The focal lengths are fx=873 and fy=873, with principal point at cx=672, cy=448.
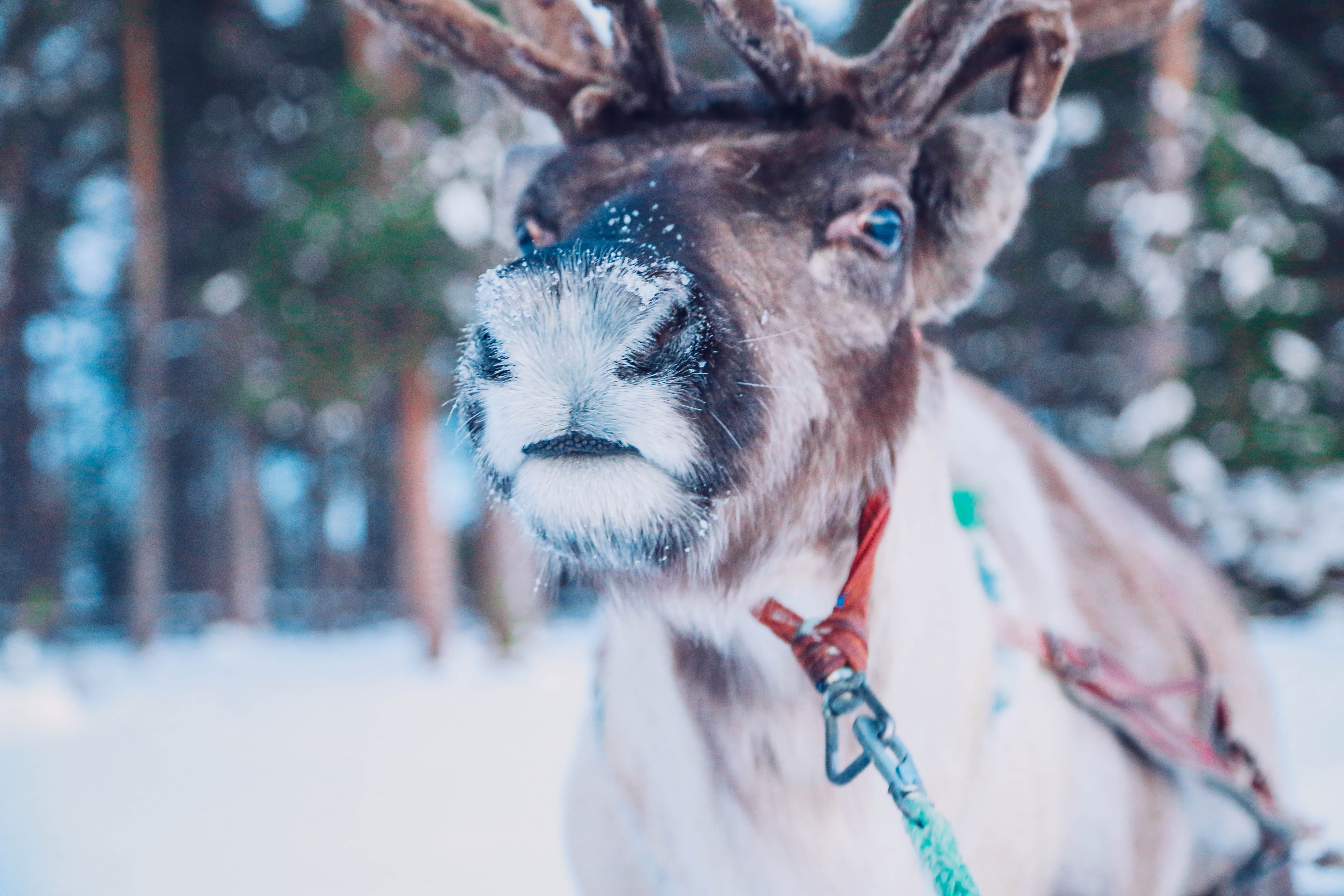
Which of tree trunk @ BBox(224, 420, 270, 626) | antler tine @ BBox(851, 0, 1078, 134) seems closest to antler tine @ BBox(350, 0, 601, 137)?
antler tine @ BBox(851, 0, 1078, 134)

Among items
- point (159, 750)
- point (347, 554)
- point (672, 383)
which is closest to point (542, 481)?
point (672, 383)

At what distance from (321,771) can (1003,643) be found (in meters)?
6.28

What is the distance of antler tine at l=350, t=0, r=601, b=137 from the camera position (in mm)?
1953

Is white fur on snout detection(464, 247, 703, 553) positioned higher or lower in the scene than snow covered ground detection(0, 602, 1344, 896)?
higher

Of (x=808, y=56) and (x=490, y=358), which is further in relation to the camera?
(x=808, y=56)

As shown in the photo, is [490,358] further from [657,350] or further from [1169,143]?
[1169,143]

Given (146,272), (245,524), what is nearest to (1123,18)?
(146,272)

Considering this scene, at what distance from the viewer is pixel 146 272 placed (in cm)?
1274

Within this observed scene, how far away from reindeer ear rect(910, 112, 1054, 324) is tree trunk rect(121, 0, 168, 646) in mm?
13663

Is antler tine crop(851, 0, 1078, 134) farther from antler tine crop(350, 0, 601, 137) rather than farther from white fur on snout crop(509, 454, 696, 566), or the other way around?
white fur on snout crop(509, 454, 696, 566)

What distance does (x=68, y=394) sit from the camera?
1650cm

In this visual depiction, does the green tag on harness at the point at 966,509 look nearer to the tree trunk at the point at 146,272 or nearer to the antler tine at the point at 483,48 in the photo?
the antler tine at the point at 483,48

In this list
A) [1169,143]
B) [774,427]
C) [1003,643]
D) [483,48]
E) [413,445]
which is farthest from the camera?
[413,445]

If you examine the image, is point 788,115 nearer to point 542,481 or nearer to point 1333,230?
point 542,481
